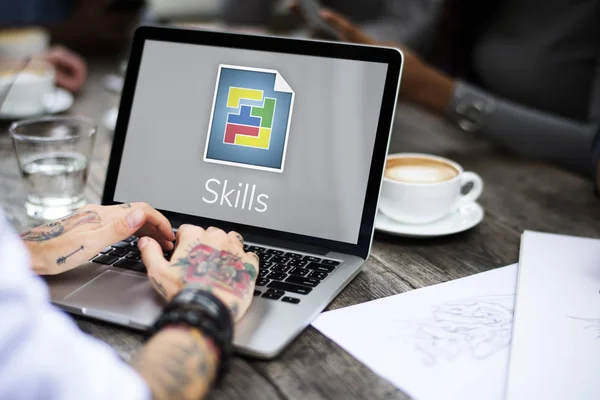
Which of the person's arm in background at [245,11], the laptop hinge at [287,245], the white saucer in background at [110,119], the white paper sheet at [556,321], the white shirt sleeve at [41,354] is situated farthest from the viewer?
the person's arm in background at [245,11]

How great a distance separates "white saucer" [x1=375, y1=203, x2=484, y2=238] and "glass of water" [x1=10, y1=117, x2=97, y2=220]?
45 cm

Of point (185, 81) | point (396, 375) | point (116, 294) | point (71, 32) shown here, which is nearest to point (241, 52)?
point (185, 81)

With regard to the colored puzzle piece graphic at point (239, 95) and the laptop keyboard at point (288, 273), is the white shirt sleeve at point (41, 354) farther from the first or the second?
the colored puzzle piece graphic at point (239, 95)

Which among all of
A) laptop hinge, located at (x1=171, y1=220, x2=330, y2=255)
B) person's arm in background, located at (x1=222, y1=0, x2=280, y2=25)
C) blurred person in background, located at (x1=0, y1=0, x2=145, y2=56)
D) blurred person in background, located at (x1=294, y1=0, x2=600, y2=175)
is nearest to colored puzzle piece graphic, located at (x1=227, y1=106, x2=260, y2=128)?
laptop hinge, located at (x1=171, y1=220, x2=330, y2=255)

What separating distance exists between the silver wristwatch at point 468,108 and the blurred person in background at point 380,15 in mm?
530

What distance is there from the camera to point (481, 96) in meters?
1.46

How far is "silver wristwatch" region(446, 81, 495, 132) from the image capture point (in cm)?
137

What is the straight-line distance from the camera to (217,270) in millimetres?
614

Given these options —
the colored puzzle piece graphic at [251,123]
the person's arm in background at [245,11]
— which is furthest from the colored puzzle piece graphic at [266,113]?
the person's arm in background at [245,11]

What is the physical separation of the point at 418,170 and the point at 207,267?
0.39 m

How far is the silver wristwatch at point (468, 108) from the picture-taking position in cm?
137

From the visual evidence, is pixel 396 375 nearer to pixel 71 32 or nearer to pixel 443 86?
pixel 443 86

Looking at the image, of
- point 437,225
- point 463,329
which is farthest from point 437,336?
point 437,225

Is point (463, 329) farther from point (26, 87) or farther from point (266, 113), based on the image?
point (26, 87)
